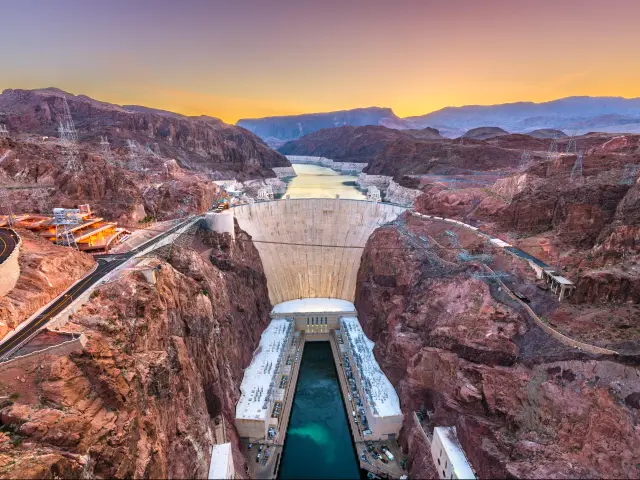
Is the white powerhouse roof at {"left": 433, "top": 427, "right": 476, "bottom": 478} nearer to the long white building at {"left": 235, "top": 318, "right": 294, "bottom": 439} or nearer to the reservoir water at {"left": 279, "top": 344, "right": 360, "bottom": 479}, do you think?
the reservoir water at {"left": 279, "top": 344, "right": 360, "bottom": 479}

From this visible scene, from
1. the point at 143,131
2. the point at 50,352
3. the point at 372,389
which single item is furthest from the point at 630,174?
the point at 143,131

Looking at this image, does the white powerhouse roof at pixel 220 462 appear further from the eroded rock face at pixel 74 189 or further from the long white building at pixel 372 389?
the eroded rock face at pixel 74 189

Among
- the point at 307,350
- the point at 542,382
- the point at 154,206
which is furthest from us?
the point at 154,206

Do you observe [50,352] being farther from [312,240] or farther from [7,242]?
[312,240]

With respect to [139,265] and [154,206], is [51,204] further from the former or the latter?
[139,265]

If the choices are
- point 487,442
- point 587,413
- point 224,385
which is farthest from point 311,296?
point 587,413

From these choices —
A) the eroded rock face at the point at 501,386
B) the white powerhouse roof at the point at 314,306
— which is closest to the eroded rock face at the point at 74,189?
the white powerhouse roof at the point at 314,306

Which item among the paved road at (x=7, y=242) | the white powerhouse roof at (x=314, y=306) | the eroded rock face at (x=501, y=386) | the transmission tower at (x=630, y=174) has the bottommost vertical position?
the white powerhouse roof at (x=314, y=306)
